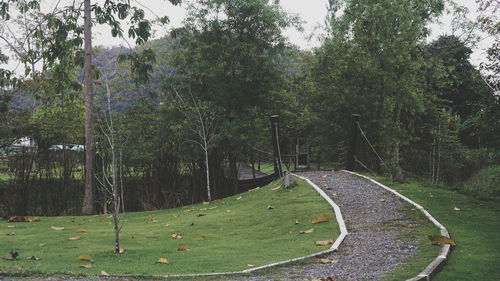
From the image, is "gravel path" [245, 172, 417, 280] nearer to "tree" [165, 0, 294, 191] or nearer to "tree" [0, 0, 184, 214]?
"tree" [0, 0, 184, 214]

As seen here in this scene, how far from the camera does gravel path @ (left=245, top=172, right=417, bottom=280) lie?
484cm

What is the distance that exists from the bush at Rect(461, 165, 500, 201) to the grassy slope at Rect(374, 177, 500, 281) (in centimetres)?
48

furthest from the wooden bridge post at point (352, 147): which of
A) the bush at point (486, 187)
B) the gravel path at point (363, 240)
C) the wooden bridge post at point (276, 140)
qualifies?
the bush at point (486, 187)

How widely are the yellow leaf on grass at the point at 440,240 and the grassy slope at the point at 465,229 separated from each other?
0.11 m

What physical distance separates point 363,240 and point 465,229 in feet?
5.23

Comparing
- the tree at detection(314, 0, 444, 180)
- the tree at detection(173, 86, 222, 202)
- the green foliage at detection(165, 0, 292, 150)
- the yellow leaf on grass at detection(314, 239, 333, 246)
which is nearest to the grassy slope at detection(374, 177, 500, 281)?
the yellow leaf on grass at detection(314, 239, 333, 246)

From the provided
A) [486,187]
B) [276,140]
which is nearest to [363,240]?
[276,140]

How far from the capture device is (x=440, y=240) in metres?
5.91

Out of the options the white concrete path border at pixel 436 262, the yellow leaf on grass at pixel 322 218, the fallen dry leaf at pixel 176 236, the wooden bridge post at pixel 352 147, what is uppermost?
the wooden bridge post at pixel 352 147

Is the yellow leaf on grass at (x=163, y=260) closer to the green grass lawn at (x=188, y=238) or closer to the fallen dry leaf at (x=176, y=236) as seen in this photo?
the green grass lawn at (x=188, y=238)

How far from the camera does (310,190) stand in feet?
32.9

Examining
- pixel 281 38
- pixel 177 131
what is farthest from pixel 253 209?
pixel 281 38

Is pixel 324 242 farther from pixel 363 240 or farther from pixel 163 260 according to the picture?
pixel 163 260

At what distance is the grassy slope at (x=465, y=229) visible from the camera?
15.6 feet
